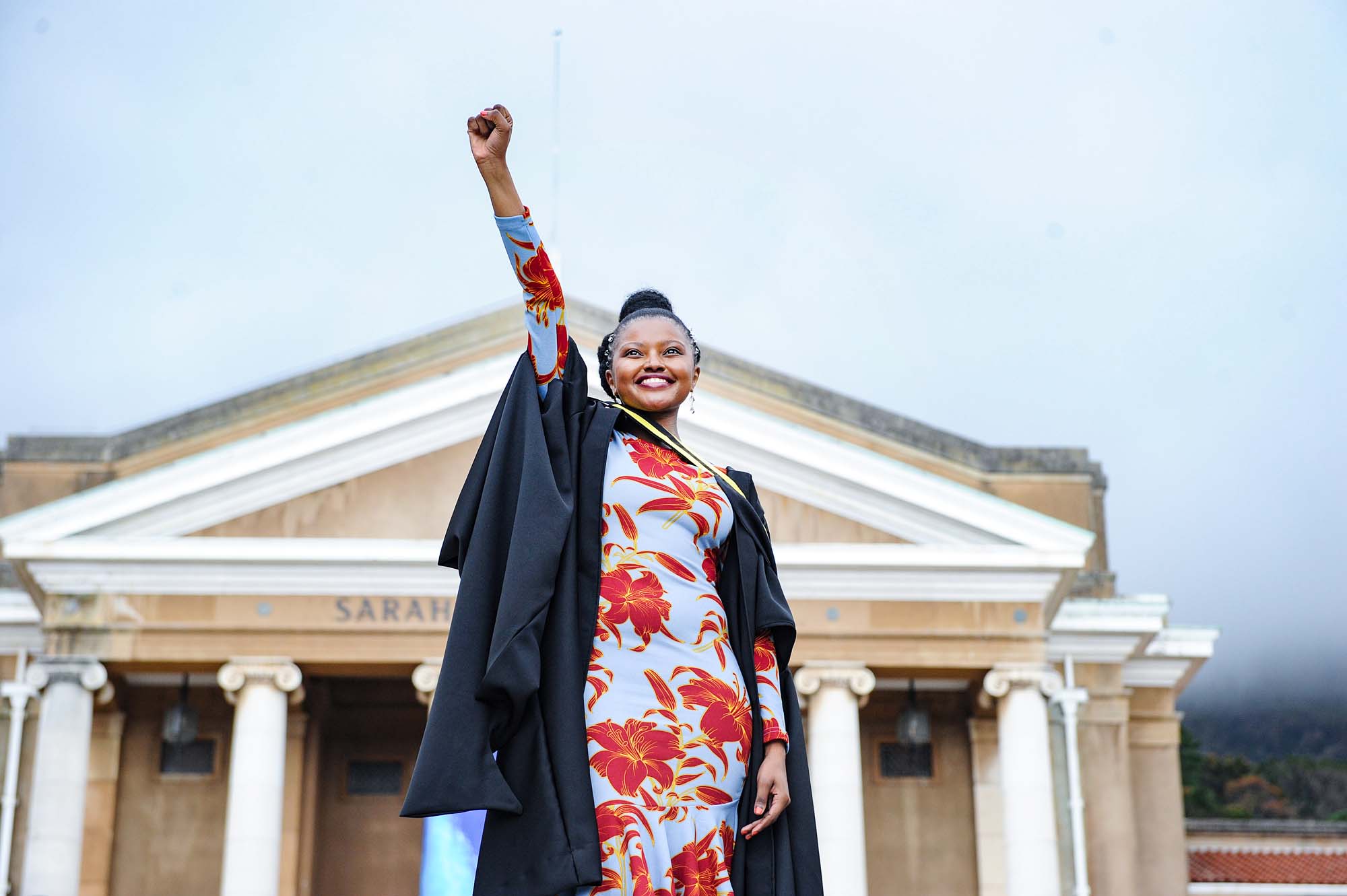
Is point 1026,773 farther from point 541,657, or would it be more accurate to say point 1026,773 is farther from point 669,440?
point 541,657

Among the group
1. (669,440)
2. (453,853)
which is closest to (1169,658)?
→ (453,853)

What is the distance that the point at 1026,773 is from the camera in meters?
16.3

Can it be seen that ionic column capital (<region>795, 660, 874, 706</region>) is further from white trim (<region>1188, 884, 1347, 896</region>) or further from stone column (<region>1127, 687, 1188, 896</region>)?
white trim (<region>1188, 884, 1347, 896</region>)

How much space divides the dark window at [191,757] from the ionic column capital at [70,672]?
2878mm

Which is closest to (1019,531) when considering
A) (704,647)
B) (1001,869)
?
(1001,869)

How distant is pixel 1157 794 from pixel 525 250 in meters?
19.3

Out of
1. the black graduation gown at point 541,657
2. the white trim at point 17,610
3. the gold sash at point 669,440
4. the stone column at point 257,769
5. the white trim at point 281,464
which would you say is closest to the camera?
the black graduation gown at point 541,657

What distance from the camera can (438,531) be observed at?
16734 millimetres

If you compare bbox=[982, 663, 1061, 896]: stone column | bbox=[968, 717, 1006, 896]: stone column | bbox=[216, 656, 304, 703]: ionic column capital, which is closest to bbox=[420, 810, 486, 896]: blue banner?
bbox=[216, 656, 304, 703]: ionic column capital

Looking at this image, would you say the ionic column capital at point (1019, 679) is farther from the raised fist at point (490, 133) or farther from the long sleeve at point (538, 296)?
the raised fist at point (490, 133)

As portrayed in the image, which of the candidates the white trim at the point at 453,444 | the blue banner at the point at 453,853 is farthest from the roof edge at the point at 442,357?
the blue banner at the point at 453,853

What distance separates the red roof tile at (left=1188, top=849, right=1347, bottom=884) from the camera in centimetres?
2277

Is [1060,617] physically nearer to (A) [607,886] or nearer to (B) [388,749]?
(B) [388,749]

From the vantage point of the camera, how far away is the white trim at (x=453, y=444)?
16.3 metres
